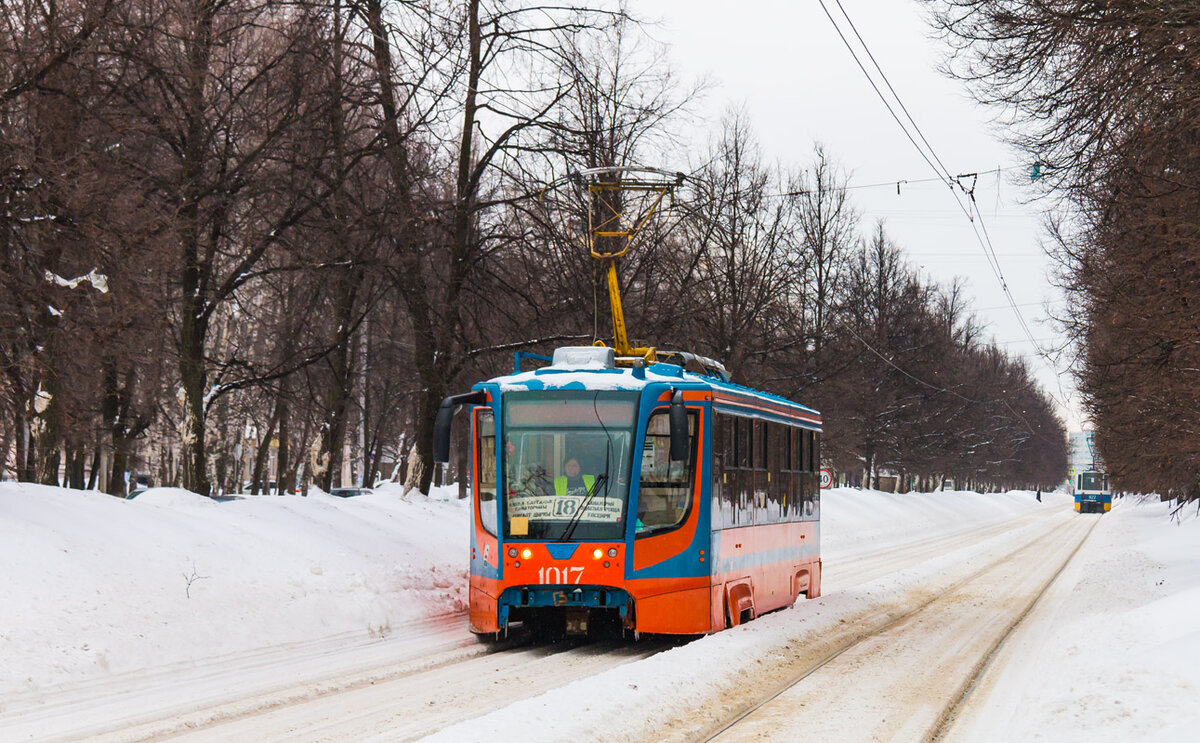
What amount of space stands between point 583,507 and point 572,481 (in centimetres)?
31

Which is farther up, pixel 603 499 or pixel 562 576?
pixel 603 499

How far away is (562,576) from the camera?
42.7ft

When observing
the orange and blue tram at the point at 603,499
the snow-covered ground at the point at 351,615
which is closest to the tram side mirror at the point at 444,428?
the orange and blue tram at the point at 603,499

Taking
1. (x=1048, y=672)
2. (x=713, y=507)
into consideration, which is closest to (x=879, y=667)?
(x=1048, y=672)

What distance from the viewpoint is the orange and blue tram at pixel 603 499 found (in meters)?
13.0

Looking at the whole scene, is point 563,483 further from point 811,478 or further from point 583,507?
point 811,478

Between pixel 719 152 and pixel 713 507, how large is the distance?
26.2 m

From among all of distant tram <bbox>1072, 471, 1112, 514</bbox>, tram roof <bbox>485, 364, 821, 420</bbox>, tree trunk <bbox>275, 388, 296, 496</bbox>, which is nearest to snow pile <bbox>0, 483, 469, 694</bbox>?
tram roof <bbox>485, 364, 821, 420</bbox>

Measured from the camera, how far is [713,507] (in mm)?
13438

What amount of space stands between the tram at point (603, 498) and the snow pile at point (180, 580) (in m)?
1.95

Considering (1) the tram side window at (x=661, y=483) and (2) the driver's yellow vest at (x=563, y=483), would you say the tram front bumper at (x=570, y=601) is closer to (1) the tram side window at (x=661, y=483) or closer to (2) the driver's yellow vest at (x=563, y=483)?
(1) the tram side window at (x=661, y=483)

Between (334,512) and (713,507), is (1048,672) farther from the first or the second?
(334,512)

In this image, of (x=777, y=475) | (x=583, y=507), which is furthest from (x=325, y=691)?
(x=777, y=475)

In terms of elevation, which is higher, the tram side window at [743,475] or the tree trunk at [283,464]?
the tree trunk at [283,464]
